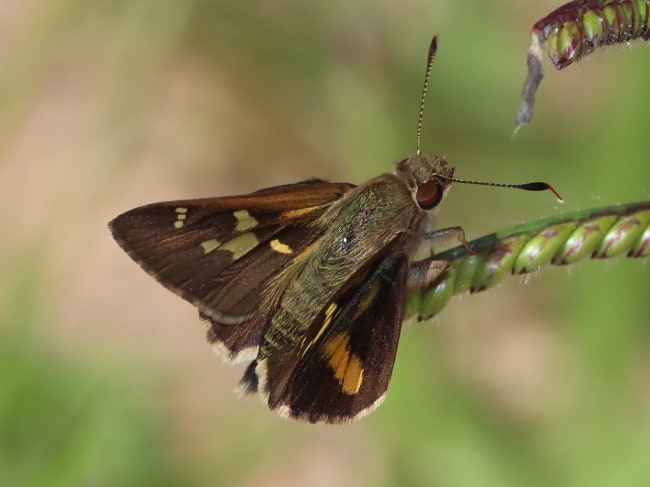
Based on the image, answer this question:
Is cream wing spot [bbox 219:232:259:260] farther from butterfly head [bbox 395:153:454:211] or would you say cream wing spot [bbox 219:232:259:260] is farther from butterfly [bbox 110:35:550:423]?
butterfly head [bbox 395:153:454:211]

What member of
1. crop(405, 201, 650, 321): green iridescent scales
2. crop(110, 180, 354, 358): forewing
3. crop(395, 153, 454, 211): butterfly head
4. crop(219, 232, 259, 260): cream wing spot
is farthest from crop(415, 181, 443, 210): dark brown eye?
crop(219, 232, 259, 260): cream wing spot

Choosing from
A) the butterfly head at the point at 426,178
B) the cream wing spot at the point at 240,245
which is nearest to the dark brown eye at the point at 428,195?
the butterfly head at the point at 426,178

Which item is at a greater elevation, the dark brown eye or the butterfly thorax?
the dark brown eye

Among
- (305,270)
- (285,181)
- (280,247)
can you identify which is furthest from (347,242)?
(285,181)

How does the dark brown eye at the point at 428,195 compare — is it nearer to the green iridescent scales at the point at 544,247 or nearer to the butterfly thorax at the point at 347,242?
the butterfly thorax at the point at 347,242

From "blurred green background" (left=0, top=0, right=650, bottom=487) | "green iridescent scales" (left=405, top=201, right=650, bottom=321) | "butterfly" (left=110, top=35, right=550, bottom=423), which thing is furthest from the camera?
"blurred green background" (left=0, top=0, right=650, bottom=487)

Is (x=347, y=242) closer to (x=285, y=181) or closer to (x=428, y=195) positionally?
(x=428, y=195)
